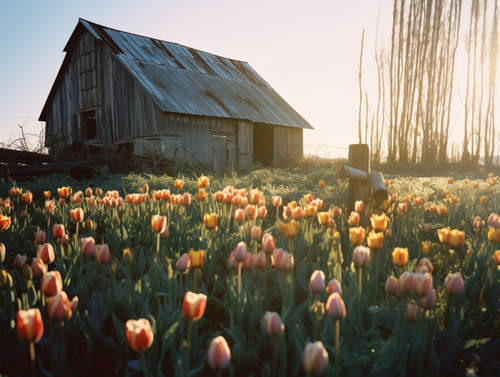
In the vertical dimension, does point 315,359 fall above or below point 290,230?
below

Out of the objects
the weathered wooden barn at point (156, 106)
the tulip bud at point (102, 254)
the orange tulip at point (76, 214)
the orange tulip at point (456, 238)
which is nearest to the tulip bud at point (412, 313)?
the orange tulip at point (456, 238)

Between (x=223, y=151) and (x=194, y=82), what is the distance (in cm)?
343

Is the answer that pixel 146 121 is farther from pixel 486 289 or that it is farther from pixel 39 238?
pixel 486 289

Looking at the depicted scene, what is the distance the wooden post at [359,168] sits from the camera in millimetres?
3750

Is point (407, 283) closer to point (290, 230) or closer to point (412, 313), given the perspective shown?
point (412, 313)

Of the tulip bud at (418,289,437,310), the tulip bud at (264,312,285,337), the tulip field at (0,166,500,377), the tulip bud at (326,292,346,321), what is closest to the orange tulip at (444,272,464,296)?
the tulip field at (0,166,500,377)

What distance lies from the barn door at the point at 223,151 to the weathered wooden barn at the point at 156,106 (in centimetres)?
4

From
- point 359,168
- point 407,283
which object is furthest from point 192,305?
point 359,168

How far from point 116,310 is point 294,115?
61.6 ft

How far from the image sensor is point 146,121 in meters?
13.7

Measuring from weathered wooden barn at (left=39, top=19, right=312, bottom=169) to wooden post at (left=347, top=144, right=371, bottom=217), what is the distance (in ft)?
31.1

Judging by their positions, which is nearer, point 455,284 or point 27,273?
point 455,284

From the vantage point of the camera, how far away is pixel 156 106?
13.4m

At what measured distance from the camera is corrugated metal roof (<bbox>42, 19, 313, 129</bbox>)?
14.1 m
